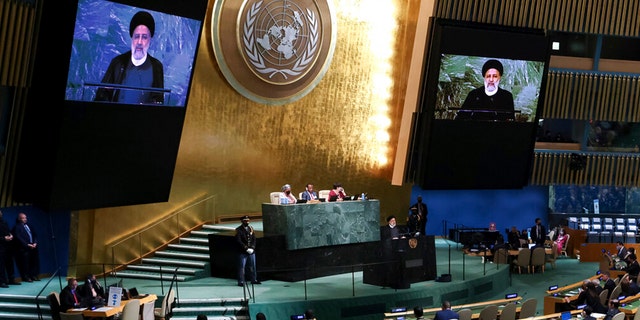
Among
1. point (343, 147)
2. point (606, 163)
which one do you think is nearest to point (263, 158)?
point (343, 147)

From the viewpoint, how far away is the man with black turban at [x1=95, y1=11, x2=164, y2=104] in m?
18.8

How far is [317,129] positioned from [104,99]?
26.7 feet

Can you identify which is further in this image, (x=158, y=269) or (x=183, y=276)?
(x=158, y=269)

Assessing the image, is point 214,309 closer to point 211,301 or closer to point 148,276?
point 211,301

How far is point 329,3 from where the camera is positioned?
2514 cm

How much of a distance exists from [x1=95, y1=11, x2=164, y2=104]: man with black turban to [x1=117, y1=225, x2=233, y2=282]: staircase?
375cm

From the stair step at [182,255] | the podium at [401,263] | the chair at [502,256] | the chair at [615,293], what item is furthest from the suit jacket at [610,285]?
the stair step at [182,255]

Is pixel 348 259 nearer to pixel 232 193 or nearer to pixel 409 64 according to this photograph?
pixel 232 193

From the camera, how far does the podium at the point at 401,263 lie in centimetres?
2098

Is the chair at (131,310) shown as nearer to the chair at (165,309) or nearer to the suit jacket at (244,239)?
the chair at (165,309)

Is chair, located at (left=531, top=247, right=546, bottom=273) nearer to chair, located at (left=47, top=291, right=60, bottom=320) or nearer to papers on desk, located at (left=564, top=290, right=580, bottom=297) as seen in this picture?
papers on desk, located at (left=564, top=290, right=580, bottom=297)

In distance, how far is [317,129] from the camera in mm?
25953

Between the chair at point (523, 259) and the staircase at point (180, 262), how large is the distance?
24.6ft

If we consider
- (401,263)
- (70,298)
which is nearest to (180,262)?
(401,263)
